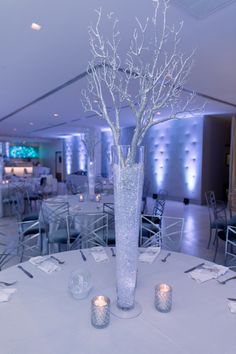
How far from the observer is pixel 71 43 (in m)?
3.20

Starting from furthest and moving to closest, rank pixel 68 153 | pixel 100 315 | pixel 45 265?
pixel 68 153 < pixel 45 265 < pixel 100 315

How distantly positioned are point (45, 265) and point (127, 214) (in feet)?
2.65

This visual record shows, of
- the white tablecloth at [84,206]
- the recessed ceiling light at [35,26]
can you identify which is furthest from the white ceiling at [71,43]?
the white tablecloth at [84,206]

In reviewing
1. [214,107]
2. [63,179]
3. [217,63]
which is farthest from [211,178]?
[63,179]

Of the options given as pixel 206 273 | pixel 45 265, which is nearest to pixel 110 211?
pixel 45 265

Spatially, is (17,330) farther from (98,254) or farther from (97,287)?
(98,254)

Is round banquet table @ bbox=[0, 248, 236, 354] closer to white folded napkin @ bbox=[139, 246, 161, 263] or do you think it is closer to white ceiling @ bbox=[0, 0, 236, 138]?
white folded napkin @ bbox=[139, 246, 161, 263]

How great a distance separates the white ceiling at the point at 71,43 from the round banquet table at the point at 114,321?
94.6 inches

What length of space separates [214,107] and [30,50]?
5233 millimetres

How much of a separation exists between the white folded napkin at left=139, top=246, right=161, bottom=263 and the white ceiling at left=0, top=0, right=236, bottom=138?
2220mm

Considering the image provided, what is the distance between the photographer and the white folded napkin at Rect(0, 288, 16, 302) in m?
1.25

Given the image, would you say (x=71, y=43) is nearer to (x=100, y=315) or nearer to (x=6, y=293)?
(x=6, y=293)

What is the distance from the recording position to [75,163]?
15.6 meters

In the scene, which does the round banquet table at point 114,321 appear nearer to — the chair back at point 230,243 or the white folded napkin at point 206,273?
the white folded napkin at point 206,273
